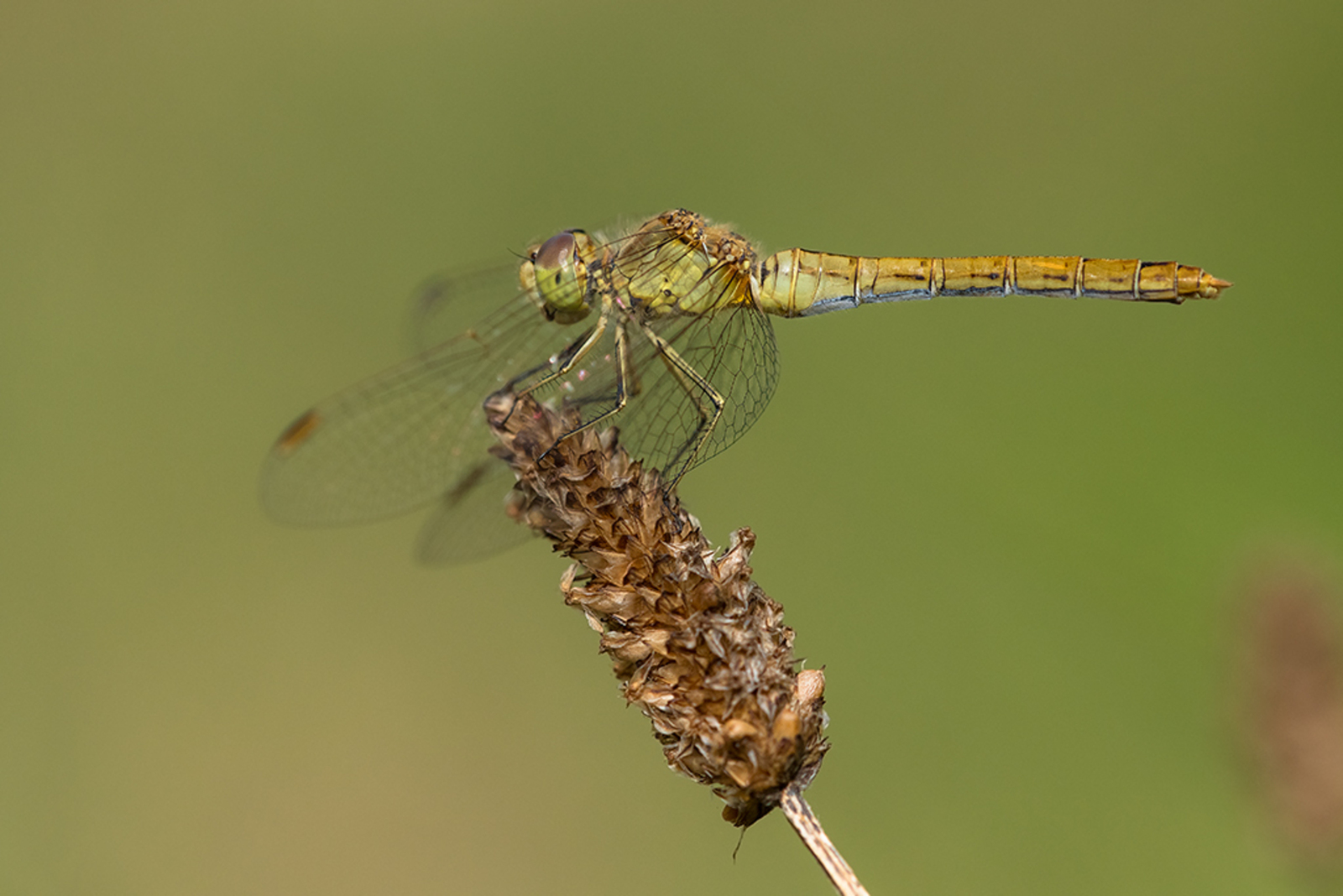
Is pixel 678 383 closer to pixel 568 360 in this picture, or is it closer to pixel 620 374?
pixel 620 374

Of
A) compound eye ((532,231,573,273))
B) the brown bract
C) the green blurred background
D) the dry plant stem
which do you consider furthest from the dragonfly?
the green blurred background

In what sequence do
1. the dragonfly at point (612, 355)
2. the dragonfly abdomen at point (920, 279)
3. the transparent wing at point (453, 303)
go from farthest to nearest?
1. the transparent wing at point (453, 303)
2. the dragonfly abdomen at point (920, 279)
3. the dragonfly at point (612, 355)

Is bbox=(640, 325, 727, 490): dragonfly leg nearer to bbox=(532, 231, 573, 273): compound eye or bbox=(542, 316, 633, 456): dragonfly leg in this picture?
bbox=(542, 316, 633, 456): dragonfly leg

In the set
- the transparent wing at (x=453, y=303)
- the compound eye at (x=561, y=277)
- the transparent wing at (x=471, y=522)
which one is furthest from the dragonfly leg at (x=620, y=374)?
the transparent wing at (x=453, y=303)

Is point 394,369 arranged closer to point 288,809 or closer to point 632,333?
point 632,333

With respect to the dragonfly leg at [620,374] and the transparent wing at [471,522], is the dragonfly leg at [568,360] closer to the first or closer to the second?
the dragonfly leg at [620,374]

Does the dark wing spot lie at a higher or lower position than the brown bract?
higher

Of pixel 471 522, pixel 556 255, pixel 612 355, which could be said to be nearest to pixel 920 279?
pixel 612 355
